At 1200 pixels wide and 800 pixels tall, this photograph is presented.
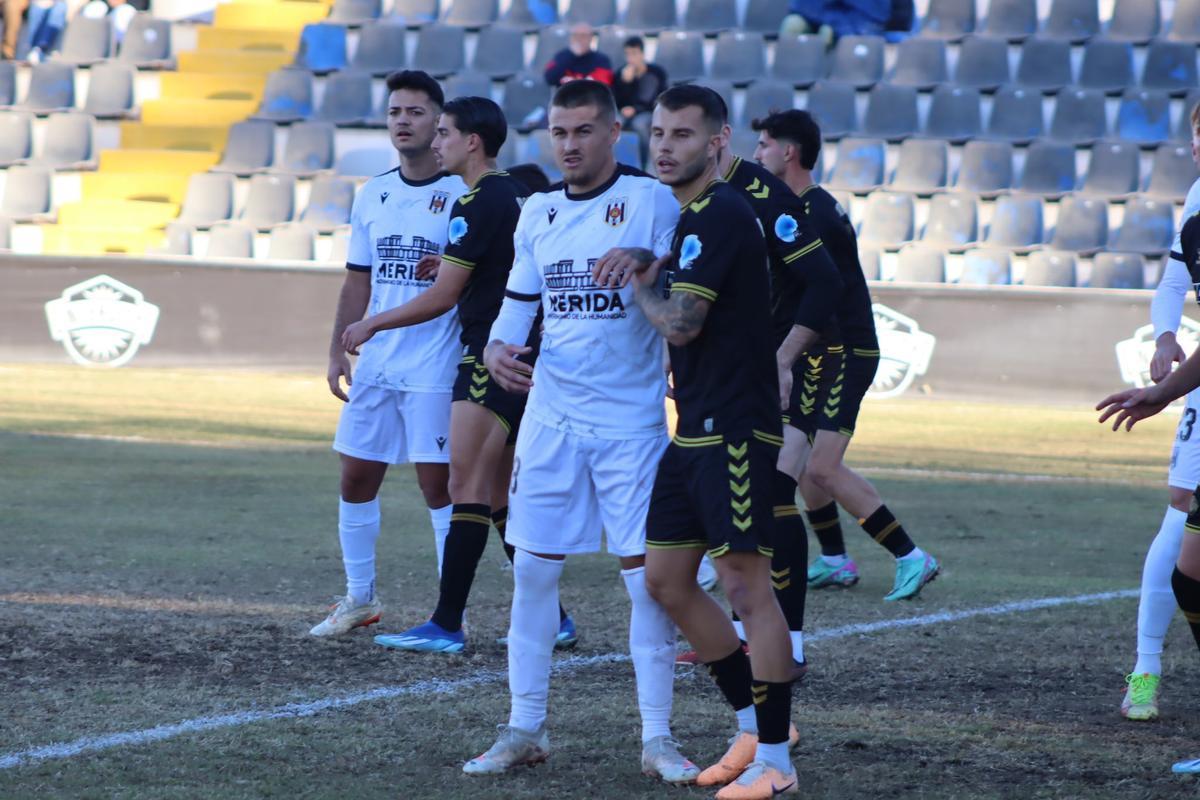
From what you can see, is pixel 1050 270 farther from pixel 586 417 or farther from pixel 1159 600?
pixel 586 417

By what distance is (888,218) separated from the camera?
64.8ft

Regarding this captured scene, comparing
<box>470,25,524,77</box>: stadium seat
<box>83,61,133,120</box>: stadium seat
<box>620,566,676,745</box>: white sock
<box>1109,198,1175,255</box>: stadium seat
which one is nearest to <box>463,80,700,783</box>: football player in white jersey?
<box>620,566,676,745</box>: white sock

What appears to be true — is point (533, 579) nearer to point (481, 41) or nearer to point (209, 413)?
point (209, 413)

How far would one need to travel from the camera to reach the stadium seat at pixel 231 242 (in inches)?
813

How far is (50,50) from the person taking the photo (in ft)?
83.2

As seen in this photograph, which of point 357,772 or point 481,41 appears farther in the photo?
point 481,41

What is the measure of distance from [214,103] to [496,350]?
2000 cm

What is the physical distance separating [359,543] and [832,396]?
89.4 inches

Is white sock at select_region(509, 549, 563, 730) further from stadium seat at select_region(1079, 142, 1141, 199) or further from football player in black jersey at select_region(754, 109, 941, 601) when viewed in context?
stadium seat at select_region(1079, 142, 1141, 199)

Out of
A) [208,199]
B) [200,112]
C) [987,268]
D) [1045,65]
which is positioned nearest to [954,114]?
[1045,65]

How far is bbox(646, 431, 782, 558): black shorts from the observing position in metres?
4.25

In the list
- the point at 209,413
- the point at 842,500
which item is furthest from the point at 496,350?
the point at 209,413

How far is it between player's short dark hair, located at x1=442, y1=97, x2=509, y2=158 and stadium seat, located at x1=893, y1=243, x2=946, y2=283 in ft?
42.6

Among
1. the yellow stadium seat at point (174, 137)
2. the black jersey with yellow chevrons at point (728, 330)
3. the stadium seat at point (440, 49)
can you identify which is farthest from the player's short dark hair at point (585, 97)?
the yellow stadium seat at point (174, 137)
